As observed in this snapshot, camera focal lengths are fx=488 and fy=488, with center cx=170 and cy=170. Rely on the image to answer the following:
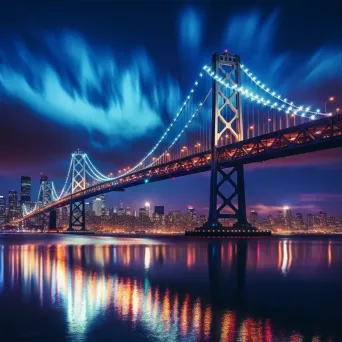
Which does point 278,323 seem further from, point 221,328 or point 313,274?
point 313,274

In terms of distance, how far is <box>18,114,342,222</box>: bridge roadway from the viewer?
31.7 m

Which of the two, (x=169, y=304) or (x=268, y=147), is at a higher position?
(x=268, y=147)

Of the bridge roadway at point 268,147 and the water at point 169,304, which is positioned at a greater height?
the bridge roadway at point 268,147

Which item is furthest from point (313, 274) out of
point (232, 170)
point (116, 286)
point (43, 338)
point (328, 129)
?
point (232, 170)

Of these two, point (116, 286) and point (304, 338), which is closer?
point (304, 338)

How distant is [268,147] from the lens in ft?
123

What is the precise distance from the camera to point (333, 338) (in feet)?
24.2

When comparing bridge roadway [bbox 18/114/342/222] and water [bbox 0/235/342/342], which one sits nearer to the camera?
water [bbox 0/235/342/342]

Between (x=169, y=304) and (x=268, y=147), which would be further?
(x=268, y=147)

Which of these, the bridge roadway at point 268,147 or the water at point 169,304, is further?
the bridge roadway at point 268,147

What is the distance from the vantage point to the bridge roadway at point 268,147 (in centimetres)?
3169

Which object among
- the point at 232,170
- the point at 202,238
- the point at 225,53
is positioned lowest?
the point at 202,238

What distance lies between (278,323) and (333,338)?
3.68ft

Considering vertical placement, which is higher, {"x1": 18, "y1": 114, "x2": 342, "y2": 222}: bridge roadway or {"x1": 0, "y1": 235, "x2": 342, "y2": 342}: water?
{"x1": 18, "y1": 114, "x2": 342, "y2": 222}: bridge roadway
